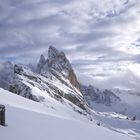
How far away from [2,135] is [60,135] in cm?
523

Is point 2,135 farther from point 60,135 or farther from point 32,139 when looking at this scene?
point 60,135

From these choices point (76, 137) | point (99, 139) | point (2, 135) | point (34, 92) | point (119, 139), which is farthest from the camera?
point (34, 92)

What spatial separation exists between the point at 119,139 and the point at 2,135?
47.3 feet

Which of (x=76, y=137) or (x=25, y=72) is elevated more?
(x=25, y=72)

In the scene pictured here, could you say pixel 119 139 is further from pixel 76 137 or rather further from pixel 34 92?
pixel 34 92

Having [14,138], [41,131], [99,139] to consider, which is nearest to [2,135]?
[14,138]

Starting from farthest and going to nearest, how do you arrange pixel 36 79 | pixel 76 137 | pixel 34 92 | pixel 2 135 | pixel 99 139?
pixel 36 79 < pixel 34 92 < pixel 99 139 < pixel 76 137 < pixel 2 135

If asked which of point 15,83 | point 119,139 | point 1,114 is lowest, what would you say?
point 119,139

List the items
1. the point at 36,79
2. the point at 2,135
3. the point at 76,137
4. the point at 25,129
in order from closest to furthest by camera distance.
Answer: the point at 2,135, the point at 25,129, the point at 76,137, the point at 36,79

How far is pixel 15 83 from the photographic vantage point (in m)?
162

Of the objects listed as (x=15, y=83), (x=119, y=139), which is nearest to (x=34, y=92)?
(x=15, y=83)

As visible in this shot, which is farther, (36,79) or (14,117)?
(36,79)

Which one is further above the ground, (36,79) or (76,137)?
(36,79)

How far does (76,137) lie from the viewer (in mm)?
22125
